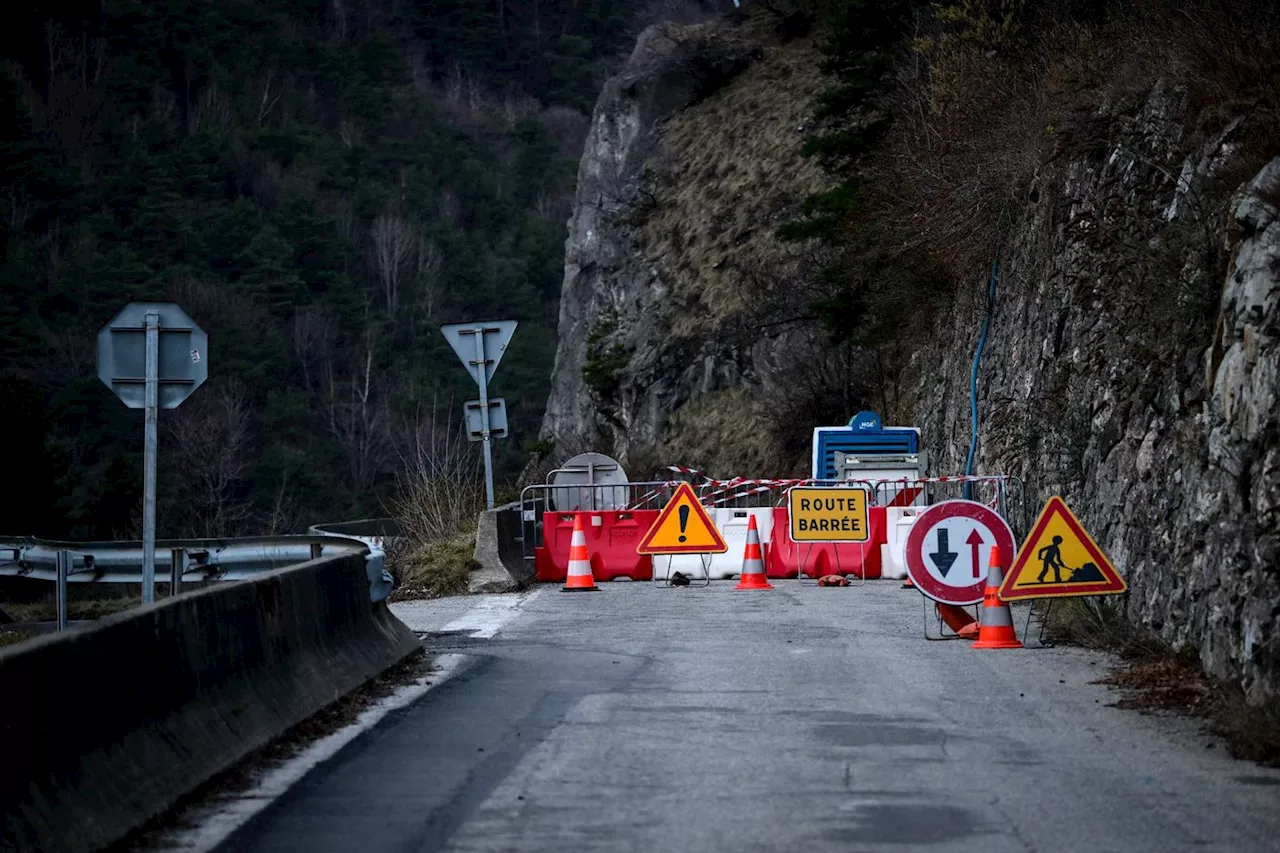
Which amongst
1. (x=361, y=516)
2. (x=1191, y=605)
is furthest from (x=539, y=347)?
(x=1191, y=605)

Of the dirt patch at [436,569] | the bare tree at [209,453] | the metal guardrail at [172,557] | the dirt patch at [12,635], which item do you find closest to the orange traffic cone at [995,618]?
the metal guardrail at [172,557]

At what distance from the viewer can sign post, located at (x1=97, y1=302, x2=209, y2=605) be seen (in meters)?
12.1

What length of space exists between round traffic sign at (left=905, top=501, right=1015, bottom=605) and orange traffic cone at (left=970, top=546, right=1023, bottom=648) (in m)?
0.26

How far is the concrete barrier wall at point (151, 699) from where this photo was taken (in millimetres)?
5898

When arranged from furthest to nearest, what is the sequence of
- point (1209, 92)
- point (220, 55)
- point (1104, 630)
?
1. point (220, 55)
2. point (1209, 92)
3. point (1104, 630)

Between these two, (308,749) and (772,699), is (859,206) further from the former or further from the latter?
(308,749)

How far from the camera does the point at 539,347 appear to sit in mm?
93188

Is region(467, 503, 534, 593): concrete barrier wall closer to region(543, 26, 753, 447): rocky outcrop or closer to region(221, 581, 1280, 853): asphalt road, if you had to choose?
region(221, 581, 1280, 853): asphalt road

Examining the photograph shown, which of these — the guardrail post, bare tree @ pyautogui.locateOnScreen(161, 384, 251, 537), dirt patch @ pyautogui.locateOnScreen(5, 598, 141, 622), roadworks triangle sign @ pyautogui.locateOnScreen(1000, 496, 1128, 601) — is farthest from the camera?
bare tree @ pyautogui.locateOnScreen(161, 384, 251, 537)

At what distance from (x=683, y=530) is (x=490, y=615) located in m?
5.34

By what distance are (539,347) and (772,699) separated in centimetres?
8341

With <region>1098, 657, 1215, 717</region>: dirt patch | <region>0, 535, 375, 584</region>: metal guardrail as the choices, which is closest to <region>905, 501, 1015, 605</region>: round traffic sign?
<region>1098, 657, 1215, 717</region>: dirt patch

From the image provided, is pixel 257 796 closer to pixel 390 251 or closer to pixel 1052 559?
pixel 1052 559

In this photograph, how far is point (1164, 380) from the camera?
525 inches
